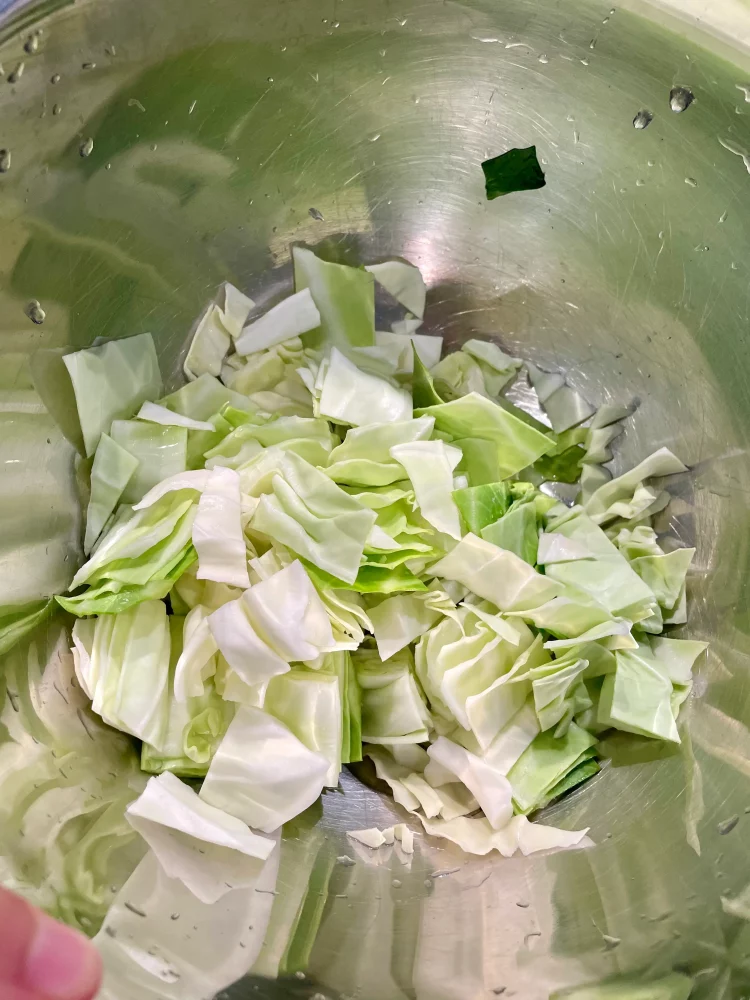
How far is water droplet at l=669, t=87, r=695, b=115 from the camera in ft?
3.41

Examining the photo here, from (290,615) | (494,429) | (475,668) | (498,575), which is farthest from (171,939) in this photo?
(494,429)

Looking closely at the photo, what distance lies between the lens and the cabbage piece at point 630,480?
1.20 metres

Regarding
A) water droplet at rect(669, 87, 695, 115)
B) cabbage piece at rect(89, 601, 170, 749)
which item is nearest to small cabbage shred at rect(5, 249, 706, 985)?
cabbage piece at rect(89, 601, 170, 749)

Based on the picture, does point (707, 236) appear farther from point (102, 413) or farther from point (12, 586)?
point (12, 586)

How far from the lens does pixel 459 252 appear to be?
4.48 feet

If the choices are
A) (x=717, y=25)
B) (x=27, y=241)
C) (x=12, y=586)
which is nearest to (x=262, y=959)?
(x=12, y=586)

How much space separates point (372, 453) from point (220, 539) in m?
0.29

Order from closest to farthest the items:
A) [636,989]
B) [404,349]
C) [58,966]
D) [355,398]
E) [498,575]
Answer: [58,966]
[636,989]
[498,575]
[355,398]
[404,349]

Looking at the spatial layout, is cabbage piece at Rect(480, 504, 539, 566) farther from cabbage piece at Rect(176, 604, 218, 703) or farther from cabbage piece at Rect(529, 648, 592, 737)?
cabbage piece at Rect(176, 604, 218, 703)

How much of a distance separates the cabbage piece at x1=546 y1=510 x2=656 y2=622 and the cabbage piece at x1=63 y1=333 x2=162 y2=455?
685 mm

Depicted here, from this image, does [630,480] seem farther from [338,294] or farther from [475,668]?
[338,294]

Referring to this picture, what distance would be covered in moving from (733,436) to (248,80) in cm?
90

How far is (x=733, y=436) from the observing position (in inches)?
43.9

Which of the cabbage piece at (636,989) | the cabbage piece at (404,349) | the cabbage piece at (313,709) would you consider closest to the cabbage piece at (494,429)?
the cabbage piece at (404,349)
